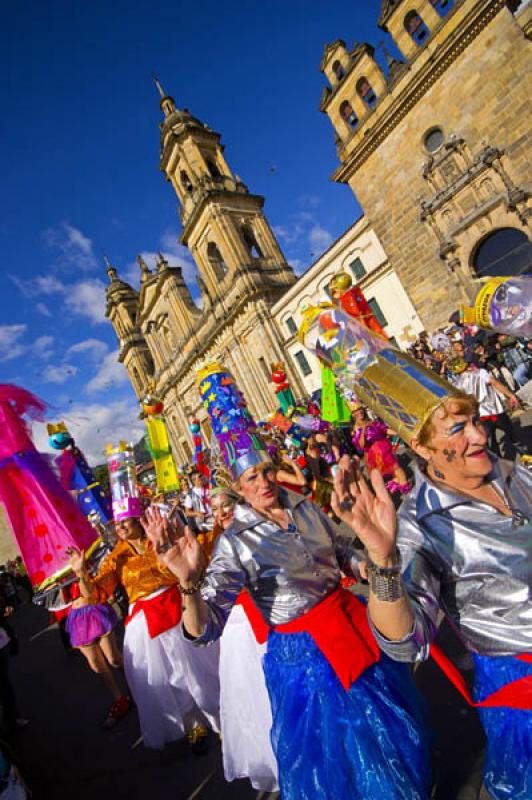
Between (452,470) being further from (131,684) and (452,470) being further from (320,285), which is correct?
(320,285)

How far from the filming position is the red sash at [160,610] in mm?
3576

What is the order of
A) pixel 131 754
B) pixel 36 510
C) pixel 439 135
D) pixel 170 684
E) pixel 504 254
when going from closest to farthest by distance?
pixel 36 510
pixel 170 684
pixel 131 754
pixel 504 254
pixel 439 135

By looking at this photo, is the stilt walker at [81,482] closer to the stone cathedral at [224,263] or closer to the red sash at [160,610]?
the red sash at [160,610]

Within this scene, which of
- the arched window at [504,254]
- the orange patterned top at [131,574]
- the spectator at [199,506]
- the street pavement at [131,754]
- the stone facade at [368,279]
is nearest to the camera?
the street pavement at [131,754]

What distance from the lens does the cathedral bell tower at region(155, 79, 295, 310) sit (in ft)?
89.0

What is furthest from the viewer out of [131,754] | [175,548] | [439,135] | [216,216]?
[216,216]

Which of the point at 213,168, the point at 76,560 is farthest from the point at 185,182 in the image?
the point at 76,560

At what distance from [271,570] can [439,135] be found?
1486 cm

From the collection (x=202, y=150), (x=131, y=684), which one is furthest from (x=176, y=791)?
(x=202, y=150)

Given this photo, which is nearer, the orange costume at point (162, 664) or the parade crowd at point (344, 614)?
the parade crowd at point (344, 614)

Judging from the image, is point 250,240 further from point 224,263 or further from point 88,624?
point 88,624

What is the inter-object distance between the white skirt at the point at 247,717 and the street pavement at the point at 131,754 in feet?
0.82

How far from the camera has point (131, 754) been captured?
3.64 metres

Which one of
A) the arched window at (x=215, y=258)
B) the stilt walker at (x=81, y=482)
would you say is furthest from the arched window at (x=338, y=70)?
the stilt walker at (x=81, y=482)
